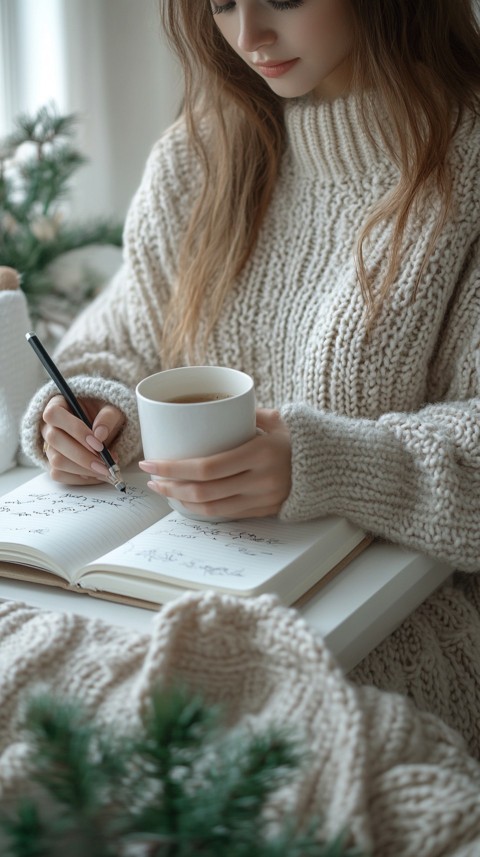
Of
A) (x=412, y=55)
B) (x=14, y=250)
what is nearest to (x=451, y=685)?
(x=412, y=55)

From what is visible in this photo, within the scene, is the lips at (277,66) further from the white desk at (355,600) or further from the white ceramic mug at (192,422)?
the white desk at (355,600)

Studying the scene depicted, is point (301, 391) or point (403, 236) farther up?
point (403, 236)

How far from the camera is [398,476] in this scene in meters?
0.94

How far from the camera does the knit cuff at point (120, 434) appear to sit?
3.51 feet

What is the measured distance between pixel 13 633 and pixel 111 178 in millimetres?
1521

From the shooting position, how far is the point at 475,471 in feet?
3.08

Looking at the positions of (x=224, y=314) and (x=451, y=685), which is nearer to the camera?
(x=451, y=685)

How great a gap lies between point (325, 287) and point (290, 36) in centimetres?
29

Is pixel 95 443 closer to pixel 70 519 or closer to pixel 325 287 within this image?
pixel 70 519

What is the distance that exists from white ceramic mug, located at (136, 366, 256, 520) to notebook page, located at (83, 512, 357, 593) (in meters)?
0.03

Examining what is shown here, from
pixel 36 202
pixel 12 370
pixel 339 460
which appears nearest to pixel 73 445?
pixel 12 370

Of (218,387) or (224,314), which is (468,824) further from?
(224,314)

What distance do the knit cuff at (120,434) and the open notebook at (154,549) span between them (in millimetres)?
86

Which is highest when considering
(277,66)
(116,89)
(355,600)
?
(277,66)
